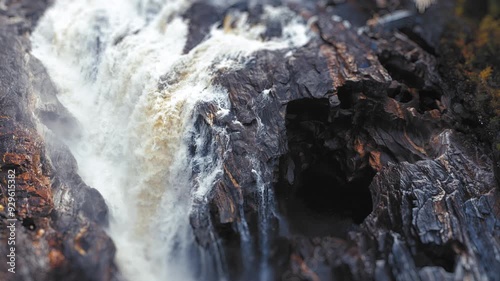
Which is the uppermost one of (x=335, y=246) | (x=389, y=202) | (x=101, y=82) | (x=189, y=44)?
(x=189, y=44)

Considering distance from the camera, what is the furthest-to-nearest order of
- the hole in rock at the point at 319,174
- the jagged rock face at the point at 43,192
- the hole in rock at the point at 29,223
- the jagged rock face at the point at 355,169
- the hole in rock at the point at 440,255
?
the hole in rock at the point at 319,174 → the jagged rock face at the point at 355,169 → the hole in rock at the point at 29,223 → the hole in rock at the point at 440,255 → the jagged rock face at the point at 43,192

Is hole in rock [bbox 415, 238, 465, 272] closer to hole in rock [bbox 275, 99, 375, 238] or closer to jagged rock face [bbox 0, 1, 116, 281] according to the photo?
hole in rock [bbox 275, 99, 375, 238]

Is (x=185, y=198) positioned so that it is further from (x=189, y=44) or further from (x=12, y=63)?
(x=12, y=63)

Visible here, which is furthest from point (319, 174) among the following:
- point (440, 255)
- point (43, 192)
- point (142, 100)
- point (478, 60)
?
point (43, 192)

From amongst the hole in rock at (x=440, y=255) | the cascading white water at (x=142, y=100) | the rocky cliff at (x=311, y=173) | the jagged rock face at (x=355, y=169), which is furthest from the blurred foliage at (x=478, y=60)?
the cascading white water at (x=142, y=100)

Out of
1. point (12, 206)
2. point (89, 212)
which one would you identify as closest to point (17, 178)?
point (12, 206)

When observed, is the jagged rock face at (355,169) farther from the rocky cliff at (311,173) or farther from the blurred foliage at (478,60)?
the blurred foliage at (478,60)
